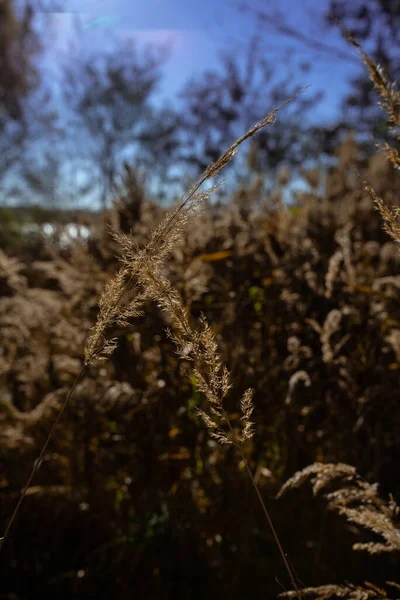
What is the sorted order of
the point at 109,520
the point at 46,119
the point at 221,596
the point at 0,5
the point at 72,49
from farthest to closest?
the point at 72,49 < the point at 46,119 < the point at 0,5 < the point at 109,520 < the point at 221,596

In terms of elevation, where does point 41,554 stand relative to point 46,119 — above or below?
below

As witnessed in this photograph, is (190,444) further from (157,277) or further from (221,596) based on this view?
(157,277)

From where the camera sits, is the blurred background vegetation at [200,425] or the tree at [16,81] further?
the tree at [16,81]

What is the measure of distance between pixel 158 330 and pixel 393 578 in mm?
1442

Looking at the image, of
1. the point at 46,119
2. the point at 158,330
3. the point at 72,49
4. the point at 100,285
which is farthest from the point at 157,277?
the point at 72,49

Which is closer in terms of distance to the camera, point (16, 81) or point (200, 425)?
point (200, 425)

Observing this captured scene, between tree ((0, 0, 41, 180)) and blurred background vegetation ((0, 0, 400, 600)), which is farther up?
tree ((0, 0, 41, 180))

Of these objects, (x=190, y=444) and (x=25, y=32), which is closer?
(x=190, y=444)

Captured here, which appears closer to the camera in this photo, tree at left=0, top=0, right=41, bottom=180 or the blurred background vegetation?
the blurred background vegetation

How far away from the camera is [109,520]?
8.68 ft

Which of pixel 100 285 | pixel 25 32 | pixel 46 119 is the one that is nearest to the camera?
pixel 100 285

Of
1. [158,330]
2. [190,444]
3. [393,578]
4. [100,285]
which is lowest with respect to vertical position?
[393,578]

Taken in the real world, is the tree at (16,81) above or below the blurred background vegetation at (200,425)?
above

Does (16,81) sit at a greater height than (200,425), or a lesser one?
greater
